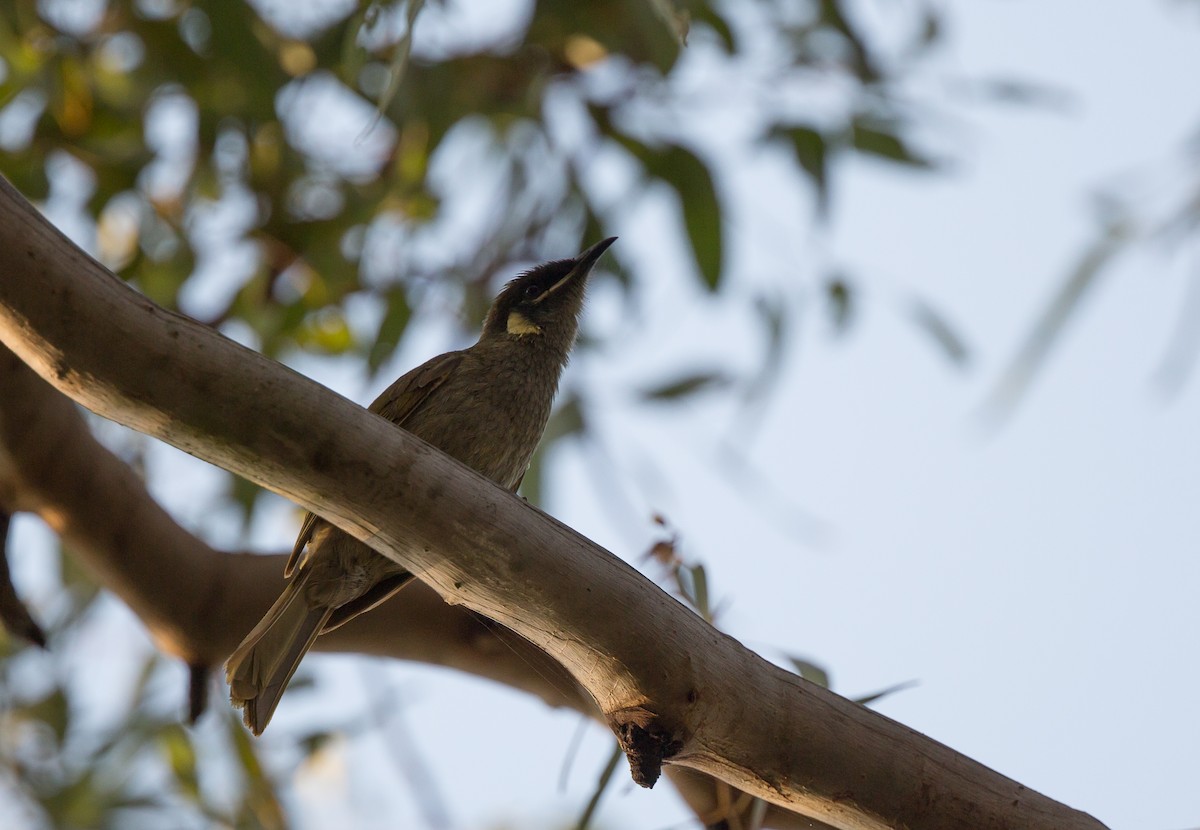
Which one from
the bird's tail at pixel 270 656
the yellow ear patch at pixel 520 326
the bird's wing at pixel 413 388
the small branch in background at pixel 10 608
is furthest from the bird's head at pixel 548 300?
the small branch in background at pixel 10 608

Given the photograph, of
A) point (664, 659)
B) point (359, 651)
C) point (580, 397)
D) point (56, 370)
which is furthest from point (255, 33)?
point (664, 659)

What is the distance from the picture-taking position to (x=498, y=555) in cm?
176

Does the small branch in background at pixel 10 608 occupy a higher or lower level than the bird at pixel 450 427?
lower

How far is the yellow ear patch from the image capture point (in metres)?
3.31

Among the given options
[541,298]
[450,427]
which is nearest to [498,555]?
[450,427]

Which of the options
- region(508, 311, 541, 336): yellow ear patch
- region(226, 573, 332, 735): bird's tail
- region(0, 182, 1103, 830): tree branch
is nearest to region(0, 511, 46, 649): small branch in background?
region(226, 573, 332, 735): bird's tail

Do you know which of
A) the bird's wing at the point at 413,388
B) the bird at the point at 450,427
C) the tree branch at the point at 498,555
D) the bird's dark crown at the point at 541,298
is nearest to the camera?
the tree branch at the point at 498,555

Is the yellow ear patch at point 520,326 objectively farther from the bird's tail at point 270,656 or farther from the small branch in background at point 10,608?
the small branch in background at point 10,608

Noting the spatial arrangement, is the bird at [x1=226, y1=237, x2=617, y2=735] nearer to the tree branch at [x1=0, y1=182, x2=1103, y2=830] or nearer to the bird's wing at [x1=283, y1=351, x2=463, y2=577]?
the bird's wing at [x1=283, y1=351, x2=463, y2=577]

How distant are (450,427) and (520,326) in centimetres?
59

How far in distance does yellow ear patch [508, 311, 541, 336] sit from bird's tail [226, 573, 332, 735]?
3.46 feet

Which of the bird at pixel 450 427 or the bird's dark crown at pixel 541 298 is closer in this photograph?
the bird at pixel 450 427

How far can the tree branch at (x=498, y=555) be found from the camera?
1592 millimetres

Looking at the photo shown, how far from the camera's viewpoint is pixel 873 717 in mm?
1925
